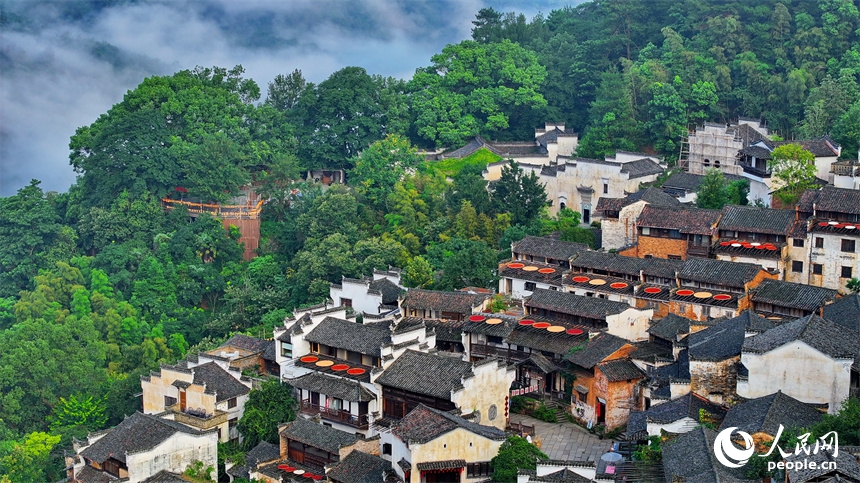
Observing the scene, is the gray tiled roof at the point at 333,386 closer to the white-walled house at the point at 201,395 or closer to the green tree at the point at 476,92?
the white-walled house at the point at 201,395

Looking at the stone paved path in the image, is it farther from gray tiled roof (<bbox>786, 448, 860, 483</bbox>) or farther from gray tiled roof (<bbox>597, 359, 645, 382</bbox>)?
gray tiled roof (<bbox>786, 448, 860, 483</bbox>)

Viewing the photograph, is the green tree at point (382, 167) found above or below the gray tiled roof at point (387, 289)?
above

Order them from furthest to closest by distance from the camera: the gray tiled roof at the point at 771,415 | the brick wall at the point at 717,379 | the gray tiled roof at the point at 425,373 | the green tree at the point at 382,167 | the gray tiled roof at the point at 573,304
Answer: the green tree at the point at 382,167 → the gray tiled roof at the point at 573,304 → the gray tiled roof at the point at 425,373 → the brick wall at the point at 717,379 → the gray tiled roof at the point at 771,415

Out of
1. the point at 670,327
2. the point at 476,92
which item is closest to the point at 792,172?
the point at 670,327

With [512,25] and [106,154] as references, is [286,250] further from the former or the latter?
[512,25]

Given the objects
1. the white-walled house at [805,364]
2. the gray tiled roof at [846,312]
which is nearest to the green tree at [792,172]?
the gray tiled roof at [846,312]

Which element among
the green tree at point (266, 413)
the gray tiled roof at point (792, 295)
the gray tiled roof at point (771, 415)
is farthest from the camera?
the gray tiled roof at point (792, 295)

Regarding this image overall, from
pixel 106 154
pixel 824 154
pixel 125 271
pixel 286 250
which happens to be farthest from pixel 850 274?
pixel 106 154

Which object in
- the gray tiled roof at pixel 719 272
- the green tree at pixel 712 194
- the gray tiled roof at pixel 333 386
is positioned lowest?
the gray tiled roof at pixel 333 386
